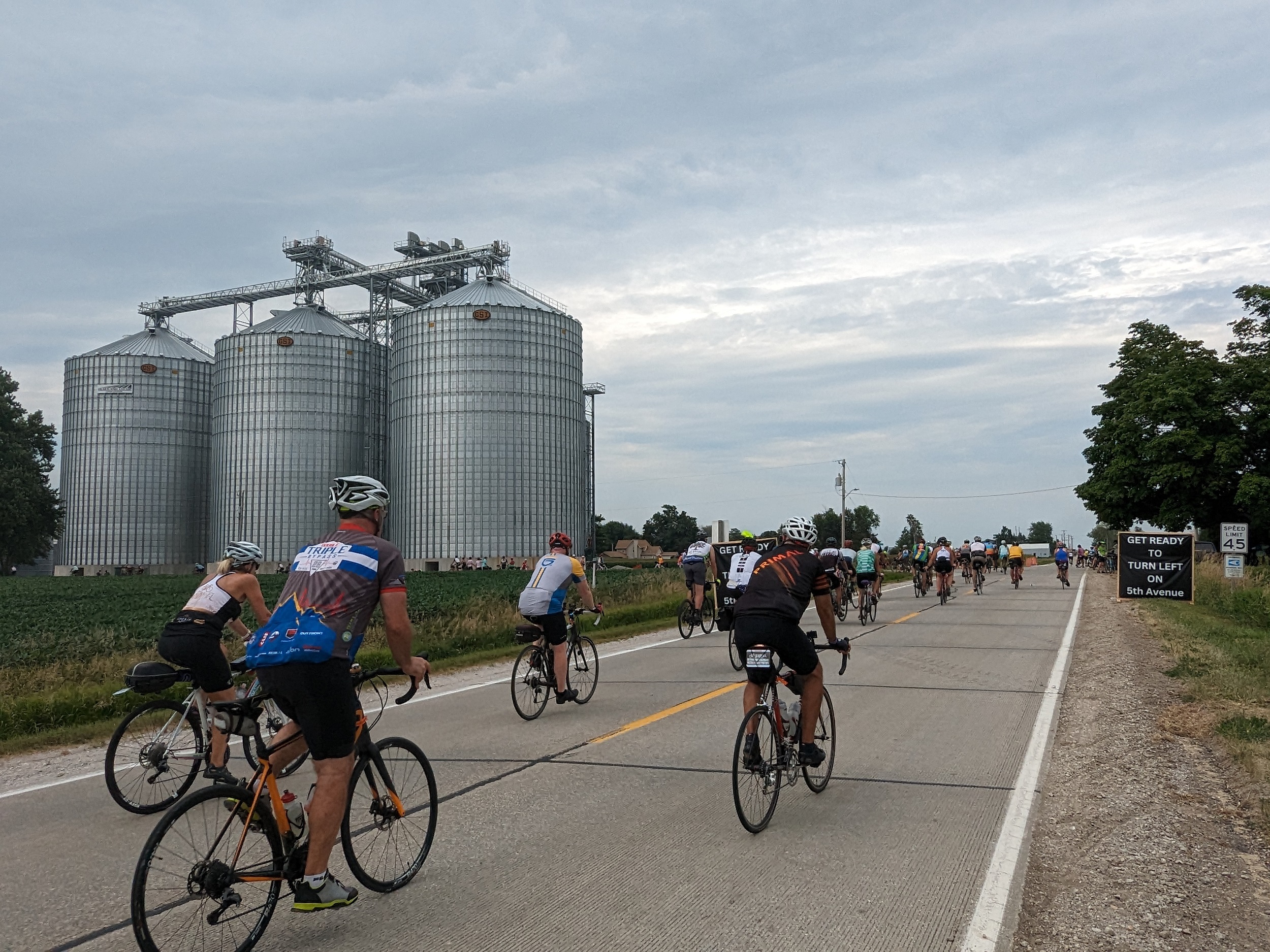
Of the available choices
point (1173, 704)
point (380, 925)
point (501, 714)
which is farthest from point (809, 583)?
point (1173, 704)

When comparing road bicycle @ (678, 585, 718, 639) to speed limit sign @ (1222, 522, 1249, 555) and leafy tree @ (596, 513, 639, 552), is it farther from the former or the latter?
leafy tree @ (596, 513, 639, 552)

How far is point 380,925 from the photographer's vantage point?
4691 mm

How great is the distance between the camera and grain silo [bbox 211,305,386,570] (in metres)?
84.4

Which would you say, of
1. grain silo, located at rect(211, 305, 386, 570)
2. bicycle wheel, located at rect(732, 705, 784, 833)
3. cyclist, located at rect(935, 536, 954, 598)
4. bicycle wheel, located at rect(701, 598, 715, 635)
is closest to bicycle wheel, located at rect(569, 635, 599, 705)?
bicycle wheel, located at rect(732, 705, 784, 833)

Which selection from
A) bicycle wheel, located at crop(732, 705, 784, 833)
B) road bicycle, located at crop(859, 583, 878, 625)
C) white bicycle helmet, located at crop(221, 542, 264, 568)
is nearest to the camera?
bicycle wheel, located at crop(732, 705, 784, 833)

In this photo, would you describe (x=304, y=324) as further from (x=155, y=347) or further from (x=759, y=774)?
(x=759, y=774)

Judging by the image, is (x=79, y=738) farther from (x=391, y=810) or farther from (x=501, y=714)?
(x=391, y=810)

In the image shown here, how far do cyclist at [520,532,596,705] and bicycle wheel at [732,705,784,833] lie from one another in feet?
13.1

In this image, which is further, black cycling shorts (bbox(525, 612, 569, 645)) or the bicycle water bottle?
black cycling shorts (bbox(525, 612, 569, 645))

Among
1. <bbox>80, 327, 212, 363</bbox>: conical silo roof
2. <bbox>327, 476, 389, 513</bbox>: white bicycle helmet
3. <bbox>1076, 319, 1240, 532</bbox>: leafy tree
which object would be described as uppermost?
<bbox>80, 327, 212, 363</bbox>: conical silo roof

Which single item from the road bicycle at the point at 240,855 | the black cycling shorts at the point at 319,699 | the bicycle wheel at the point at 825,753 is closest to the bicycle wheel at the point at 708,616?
the bicycle wheel at the point at 825,753

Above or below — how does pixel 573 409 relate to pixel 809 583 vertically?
above

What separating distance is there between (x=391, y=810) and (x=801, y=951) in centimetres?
216

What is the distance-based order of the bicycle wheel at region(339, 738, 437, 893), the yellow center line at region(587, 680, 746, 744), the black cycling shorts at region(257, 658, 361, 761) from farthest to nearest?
1. the yellow center line at region(587, 680, 746, 744)
2. the bicycle wheel at region(339, 738, 437, 893)
3. the black cycling shorts at region(257, 658, 361, 761)
